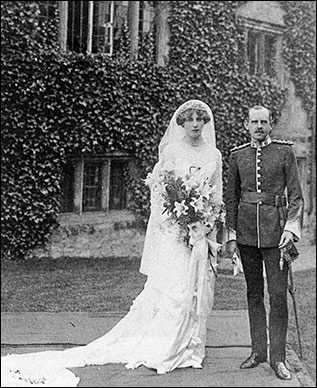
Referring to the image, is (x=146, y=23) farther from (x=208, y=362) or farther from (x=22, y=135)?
(x=208, y=362)

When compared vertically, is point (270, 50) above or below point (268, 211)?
above

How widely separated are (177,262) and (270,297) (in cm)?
73

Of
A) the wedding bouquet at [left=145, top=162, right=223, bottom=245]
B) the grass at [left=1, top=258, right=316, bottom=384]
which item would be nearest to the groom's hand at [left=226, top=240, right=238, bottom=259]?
the wedding bouquet at [left=145, top=162, right=223, bottom=245]

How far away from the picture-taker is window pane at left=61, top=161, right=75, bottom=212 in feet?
25.7

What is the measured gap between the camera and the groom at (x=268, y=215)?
13.2ft

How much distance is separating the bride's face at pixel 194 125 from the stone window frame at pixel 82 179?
3058mm

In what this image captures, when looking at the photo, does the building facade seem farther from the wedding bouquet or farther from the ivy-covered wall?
the wedding bouquet

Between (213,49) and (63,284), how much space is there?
5.62 metres

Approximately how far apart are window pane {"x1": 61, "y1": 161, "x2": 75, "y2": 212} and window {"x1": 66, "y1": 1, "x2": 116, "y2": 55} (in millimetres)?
1816

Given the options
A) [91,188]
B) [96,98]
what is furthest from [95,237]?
[96,98]

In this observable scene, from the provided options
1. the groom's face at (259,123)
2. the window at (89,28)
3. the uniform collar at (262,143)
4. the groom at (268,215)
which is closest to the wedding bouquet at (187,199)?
the groom at (268,215)

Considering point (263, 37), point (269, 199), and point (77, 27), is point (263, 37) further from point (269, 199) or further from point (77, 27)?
point (269, 199)

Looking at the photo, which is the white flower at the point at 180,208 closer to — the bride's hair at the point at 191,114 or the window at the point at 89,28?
the bride's hair at the point at 191,114

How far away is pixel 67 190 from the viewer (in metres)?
7.83
